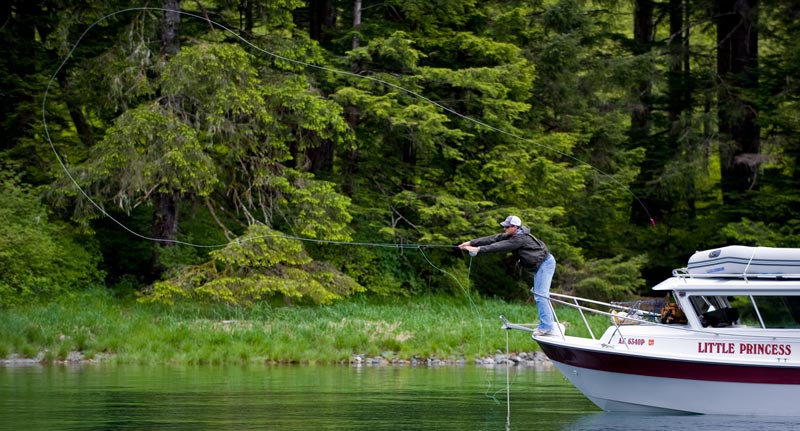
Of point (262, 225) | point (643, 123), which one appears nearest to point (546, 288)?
point (262, 225)

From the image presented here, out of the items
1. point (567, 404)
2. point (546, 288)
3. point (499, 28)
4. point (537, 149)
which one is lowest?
point (567, 404)

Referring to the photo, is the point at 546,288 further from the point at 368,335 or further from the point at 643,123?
the point at 643,123

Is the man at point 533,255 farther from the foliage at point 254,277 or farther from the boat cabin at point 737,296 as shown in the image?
the foliage at point 254,277

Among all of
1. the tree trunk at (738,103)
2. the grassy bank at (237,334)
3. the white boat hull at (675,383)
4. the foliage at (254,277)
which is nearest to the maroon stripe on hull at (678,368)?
the white boat hull at (675,383)

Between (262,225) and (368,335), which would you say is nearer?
(368,335)

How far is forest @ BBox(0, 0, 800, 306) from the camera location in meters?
26.2

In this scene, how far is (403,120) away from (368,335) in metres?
6.46

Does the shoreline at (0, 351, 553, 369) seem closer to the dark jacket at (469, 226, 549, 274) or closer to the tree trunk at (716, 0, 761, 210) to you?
the dark jacket at (469, 226, 549, 274)

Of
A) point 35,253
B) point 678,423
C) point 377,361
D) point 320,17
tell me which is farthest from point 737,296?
point 320,17

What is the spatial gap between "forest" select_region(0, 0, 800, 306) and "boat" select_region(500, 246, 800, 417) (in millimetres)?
8091

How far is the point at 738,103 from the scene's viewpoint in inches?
1350

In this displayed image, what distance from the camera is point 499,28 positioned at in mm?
32375

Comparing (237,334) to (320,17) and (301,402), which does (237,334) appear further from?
(320,17)

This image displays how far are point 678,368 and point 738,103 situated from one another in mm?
20902
